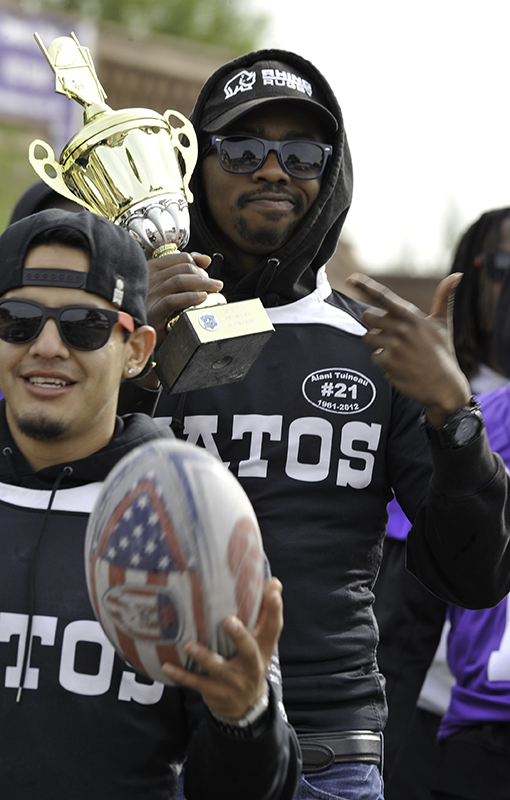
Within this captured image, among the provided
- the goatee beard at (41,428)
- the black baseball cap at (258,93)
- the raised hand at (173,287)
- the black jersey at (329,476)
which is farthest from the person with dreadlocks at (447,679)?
the goatee beard at (41,428)

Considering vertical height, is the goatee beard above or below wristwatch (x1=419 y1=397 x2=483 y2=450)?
above

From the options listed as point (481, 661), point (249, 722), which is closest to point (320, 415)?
point (249, 722)

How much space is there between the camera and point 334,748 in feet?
8.48

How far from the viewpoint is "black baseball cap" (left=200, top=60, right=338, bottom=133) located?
2998 mm

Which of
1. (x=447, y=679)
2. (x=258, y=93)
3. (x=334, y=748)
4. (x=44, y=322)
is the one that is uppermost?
(x=258, y=93)

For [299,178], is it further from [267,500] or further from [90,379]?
[90,379]

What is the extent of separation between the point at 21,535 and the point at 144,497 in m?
0.53

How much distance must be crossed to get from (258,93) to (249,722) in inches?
71.5

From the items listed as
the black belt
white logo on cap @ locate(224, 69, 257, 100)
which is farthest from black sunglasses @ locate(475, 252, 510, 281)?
the black belt

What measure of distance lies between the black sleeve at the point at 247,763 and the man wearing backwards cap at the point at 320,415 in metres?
0.61

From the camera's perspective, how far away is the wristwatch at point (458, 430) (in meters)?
2.46

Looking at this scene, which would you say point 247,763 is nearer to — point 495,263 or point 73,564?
point 73,564

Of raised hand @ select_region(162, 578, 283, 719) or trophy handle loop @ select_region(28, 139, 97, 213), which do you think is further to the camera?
trophy handle loop @ select_region(28, 139, 97, 213)

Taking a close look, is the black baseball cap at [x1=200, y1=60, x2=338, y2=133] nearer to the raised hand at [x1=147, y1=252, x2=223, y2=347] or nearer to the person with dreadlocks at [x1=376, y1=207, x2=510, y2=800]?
the raised hand at [x1=147, y1=252, x2=223, y2=347]
